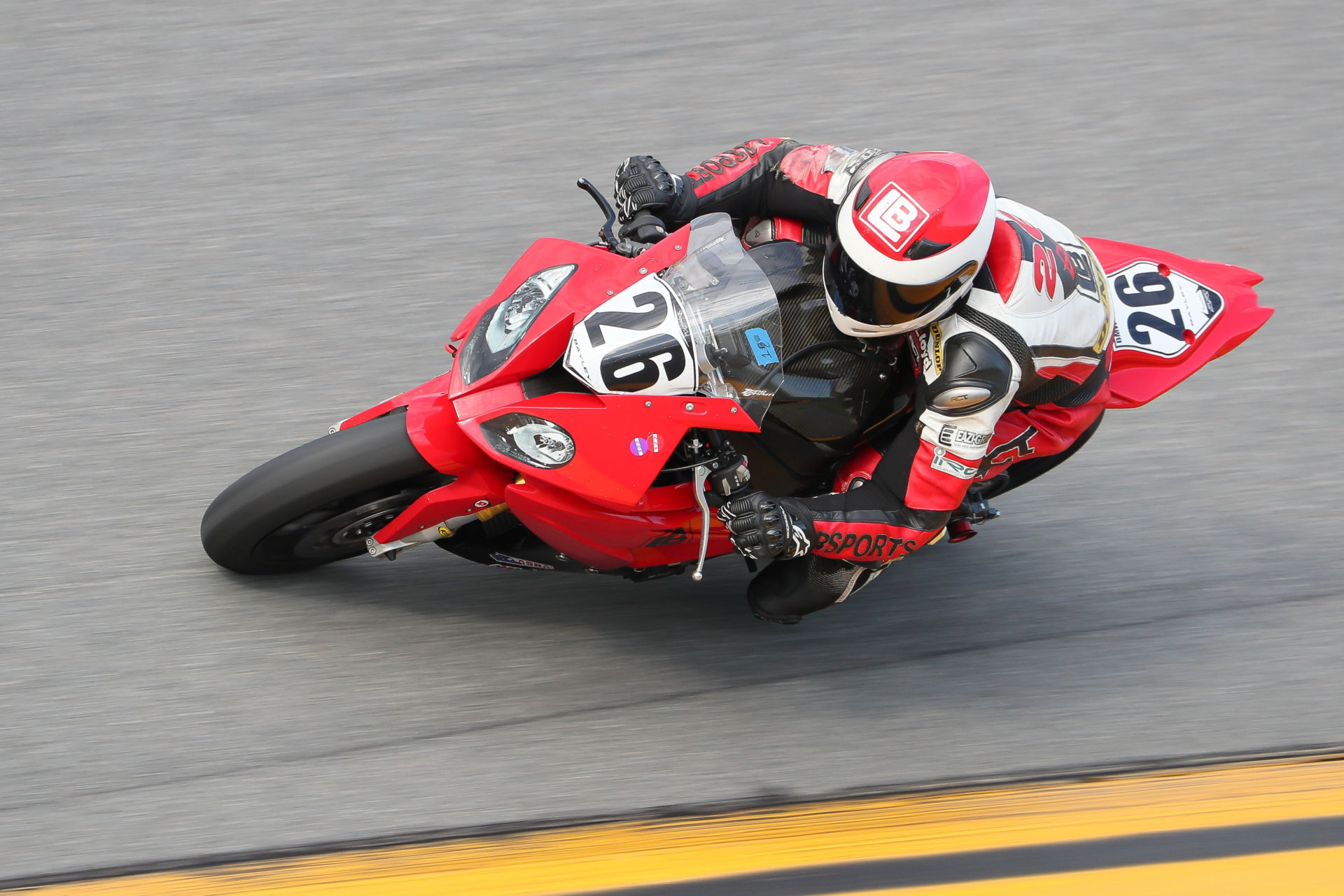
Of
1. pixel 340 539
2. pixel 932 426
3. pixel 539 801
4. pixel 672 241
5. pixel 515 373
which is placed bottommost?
pixel 539 801

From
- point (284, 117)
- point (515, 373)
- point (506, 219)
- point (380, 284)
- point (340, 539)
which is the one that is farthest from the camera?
point (284, 117)

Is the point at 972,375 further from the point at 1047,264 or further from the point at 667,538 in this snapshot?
the point at 667,538

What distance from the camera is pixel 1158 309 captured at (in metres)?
3.65

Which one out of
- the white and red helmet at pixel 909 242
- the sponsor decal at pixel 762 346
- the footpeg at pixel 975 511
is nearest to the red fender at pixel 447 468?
the sponsor decal at pixel 762 346

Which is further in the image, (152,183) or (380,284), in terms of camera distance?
(152,183)

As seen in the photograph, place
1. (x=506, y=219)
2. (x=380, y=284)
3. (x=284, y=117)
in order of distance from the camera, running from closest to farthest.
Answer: (x=380, y=284), (x=506, y=219), (x=284, y=117)

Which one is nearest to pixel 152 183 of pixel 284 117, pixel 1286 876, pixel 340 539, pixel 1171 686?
pixel 284 117

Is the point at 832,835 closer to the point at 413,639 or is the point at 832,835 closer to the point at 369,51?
the point at 413,639

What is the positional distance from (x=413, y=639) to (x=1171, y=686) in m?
2.15

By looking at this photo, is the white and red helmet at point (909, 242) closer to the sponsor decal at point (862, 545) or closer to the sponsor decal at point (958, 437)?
the sponsor decal at point (958, 437)

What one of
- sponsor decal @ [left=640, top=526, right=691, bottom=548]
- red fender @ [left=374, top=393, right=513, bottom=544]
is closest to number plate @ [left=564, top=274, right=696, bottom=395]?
red fender @ [left=374, top=393, right=513, bottom=544]

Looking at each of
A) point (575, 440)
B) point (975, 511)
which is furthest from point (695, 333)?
point (975, 511)

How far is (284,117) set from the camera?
5438mm

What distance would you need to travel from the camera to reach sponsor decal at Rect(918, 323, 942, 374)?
312 centimetres
